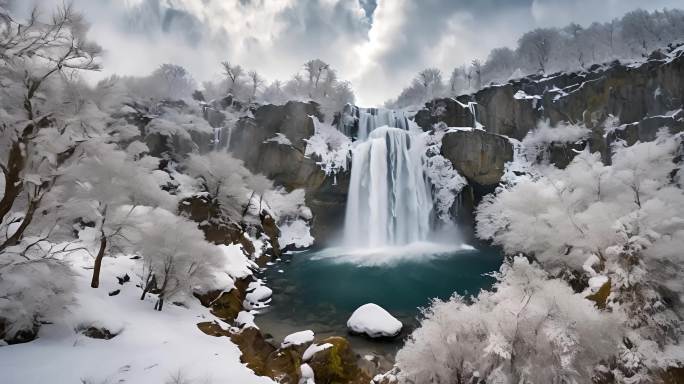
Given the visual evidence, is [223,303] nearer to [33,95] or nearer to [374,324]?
[374,324]

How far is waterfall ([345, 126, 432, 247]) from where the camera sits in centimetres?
3900

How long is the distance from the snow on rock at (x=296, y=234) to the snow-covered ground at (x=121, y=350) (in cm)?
2434

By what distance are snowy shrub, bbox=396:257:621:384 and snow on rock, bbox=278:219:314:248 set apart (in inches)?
1157

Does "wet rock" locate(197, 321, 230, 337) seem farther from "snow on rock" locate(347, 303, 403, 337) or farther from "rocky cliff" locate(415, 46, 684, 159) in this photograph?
"rocky cliff" locate(415, 46, 684, 159)

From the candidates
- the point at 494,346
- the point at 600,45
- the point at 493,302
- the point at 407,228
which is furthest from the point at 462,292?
the point at 600,45

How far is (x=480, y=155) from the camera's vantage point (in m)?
39.1

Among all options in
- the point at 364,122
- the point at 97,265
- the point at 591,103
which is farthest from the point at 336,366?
the point at 591,103

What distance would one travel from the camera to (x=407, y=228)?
1537 inches

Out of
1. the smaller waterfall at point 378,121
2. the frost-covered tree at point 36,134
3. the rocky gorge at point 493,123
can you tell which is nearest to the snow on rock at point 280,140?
the rocky gorge at point 493,123

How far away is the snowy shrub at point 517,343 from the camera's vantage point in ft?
27.1

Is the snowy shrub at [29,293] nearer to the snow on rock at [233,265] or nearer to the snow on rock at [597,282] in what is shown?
the snow on rock at [233,265]

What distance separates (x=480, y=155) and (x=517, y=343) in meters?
33.6

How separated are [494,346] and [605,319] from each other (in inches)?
164

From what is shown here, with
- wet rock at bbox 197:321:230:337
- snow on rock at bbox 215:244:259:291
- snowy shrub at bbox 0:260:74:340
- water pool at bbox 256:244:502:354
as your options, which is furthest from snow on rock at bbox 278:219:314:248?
snowy shrub at bbox 0:260:74:340
